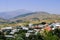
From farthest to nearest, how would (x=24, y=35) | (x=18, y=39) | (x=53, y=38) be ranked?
(x=24, y=35), (x=53, y=38), (x=18, y=39)

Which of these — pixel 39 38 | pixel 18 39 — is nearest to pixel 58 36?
pixel 39 38

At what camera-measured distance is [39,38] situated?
62.3m

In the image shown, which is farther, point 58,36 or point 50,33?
point 50,33

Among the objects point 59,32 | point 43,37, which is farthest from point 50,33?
point 43,37

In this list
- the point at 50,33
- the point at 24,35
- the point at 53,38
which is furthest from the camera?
the point at 50,33

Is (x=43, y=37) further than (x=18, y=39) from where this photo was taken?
Yes

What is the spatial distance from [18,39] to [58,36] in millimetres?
14948

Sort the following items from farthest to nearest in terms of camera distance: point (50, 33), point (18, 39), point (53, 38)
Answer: point (50, 33) → point (53, 38) → point (18, 39)

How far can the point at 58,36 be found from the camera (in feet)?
220

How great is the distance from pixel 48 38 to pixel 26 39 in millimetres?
6770

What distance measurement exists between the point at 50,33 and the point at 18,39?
1626cm

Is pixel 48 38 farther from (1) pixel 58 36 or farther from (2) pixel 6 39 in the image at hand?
(2) pixel 6 39

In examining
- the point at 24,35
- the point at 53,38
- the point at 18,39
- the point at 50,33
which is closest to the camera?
the point at 18,39

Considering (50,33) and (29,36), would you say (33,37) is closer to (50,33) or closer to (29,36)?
(29,36)
